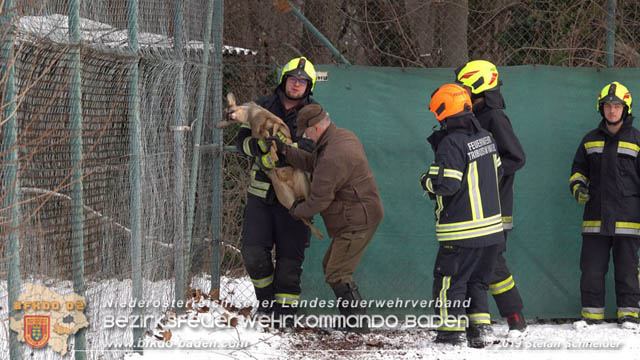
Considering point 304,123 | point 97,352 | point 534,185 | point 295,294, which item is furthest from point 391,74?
point 97,352

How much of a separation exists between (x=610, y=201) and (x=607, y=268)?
0.60m

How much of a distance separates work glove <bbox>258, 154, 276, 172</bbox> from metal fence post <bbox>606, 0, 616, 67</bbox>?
10.7 feet

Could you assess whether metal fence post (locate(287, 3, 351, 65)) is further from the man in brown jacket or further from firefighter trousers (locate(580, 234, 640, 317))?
firefighter trousers (locate(580, 234, 640, 317))

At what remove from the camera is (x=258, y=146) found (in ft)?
18.6

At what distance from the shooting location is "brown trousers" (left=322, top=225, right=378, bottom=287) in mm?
5613

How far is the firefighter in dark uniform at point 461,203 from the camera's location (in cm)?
522

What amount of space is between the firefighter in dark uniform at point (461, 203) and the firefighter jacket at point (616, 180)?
1283 millimetres

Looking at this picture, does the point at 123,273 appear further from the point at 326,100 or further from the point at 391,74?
the point at 391,74

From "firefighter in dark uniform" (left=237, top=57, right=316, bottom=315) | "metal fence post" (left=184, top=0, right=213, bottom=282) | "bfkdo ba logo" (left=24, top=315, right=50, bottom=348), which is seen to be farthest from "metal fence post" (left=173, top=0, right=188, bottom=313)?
"bfkdo ba logo" (left=24, top=315, right=50, bottom=348)

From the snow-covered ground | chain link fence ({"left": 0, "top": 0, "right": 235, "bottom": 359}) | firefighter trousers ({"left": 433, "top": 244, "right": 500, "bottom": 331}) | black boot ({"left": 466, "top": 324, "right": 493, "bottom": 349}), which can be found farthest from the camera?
black boot ({"left": 466, "top": 324, "right": 493, "bottom": 349})

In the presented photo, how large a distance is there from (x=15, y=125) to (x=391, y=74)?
12.4ft

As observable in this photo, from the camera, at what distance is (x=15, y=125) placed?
3.27 metres

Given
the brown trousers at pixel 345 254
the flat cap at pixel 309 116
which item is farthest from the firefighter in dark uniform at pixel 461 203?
the flat cap at pixel 309 116

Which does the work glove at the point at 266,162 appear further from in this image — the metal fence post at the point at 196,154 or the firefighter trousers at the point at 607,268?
the firefighter trousers at the point at 607,268
